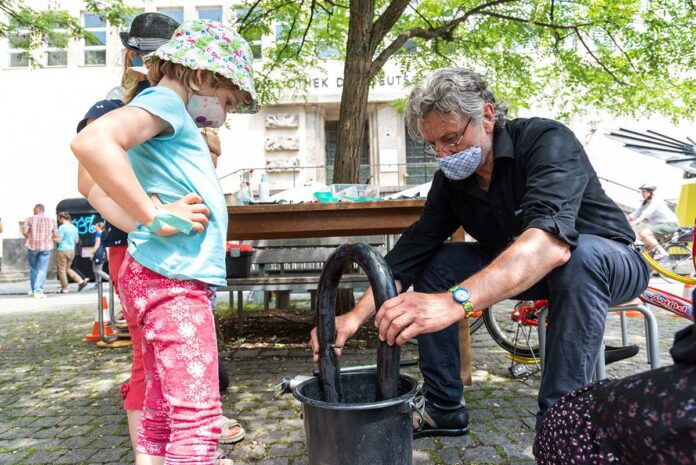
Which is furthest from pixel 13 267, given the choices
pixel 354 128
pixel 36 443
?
pixel 36 443

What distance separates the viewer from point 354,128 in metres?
6.00

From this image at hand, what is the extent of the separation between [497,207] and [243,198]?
243cm

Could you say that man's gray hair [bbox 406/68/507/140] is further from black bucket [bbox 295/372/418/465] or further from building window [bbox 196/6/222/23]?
building window [bbox 196/6/222/23]

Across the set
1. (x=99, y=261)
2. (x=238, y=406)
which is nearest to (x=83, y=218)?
(x=99, y=261)

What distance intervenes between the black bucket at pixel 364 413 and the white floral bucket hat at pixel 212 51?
2.46 ft

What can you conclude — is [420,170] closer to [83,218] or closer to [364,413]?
[83,218]

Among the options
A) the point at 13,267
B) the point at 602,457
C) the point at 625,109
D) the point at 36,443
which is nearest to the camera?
the point at 602,457

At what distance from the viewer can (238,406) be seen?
118 inches

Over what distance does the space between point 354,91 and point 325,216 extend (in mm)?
2809

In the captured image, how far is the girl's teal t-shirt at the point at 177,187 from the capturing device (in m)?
1.51

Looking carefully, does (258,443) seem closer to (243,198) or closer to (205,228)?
(205,228)

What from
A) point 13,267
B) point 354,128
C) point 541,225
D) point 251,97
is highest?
point 354,128

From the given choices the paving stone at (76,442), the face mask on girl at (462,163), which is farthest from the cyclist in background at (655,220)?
the paving stone at (76,442)

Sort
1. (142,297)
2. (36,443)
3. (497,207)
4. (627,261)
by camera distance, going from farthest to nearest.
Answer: (36,443), (497,207), (627,261), (142,297)
